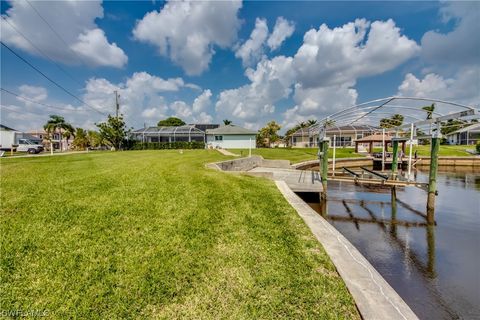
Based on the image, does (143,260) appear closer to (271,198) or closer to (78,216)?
(78,216)

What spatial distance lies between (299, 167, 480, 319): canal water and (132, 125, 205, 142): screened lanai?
31.6m

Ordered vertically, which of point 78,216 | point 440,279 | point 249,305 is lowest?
point 440,279

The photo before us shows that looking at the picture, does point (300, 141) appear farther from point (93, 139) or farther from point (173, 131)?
point (93, 139)

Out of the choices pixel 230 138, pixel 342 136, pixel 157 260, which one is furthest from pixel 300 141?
pixel 157 260

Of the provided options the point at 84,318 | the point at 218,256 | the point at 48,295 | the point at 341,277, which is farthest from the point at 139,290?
the point at 341,277

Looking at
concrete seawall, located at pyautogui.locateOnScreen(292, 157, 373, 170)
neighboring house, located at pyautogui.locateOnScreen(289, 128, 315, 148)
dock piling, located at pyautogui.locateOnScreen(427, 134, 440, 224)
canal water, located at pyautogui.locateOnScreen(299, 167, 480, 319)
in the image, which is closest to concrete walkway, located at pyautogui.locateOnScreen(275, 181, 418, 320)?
canal water, located at pyautogui.locateOnScreen(299, 167, 480, 319)

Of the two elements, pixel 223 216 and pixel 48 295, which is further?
pixel 223 216

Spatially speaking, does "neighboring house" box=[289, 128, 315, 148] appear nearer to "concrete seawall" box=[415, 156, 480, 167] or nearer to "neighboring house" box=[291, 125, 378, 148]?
"neighboring house" box=[291, 125, 378, 148]

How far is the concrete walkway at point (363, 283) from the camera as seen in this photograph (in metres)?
2.74

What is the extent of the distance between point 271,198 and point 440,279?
14.1ft

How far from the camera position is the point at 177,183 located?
816cm

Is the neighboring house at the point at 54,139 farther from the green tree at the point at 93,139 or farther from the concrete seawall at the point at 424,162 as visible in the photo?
the concrete seawall at the point at 424,162

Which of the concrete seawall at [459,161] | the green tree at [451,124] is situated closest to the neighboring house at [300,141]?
the green tree at [451,124]

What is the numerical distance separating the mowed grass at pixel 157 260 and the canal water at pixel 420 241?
215 cm
